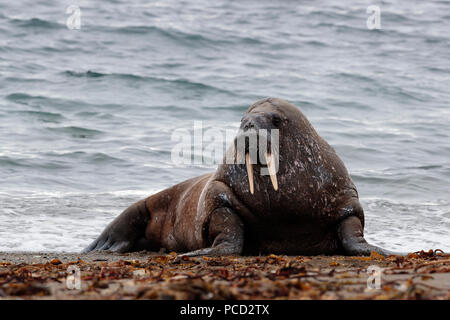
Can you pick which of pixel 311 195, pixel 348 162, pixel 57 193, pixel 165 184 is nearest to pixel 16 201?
pixel 57 193

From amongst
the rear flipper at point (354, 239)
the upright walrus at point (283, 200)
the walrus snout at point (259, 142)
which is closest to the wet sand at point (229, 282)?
the rear flipper at point (354, 239)

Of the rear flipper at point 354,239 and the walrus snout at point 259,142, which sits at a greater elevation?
the walrus snout at point 259,142

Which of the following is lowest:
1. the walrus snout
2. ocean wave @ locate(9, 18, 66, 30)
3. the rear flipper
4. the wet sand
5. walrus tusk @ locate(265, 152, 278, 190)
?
the rear flipper

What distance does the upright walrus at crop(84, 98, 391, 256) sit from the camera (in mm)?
6074

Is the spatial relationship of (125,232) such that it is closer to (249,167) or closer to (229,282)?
(249,167)

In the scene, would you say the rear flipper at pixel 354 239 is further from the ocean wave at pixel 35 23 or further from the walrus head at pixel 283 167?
the ocean wave at pixel 35 23

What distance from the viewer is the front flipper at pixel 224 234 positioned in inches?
234

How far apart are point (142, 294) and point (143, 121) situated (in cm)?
1273

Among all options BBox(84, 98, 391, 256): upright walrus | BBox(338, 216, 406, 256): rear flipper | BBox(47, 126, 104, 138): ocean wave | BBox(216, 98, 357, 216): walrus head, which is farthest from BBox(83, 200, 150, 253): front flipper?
BBox(47, 126, 104, 138): ocean wave

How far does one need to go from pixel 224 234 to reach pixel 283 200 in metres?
0.58

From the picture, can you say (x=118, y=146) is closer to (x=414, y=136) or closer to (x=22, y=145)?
(x=22, y=145)

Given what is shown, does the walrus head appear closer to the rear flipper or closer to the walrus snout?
the walrus snout

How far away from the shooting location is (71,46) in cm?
2259

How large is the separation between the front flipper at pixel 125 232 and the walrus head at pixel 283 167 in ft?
6.06
